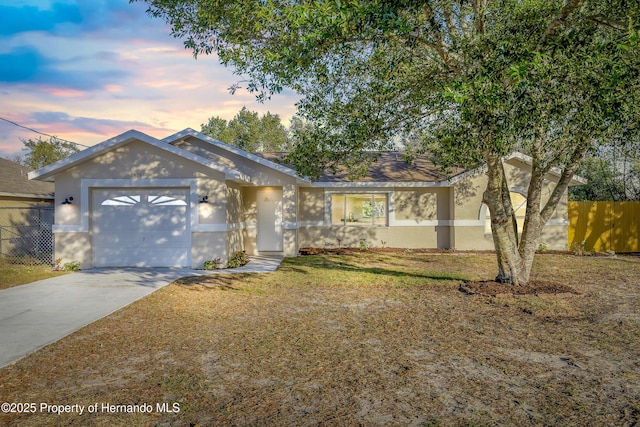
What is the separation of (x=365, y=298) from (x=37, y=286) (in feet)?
25.8

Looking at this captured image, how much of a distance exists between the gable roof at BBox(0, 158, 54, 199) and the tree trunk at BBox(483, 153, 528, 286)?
17.0 m

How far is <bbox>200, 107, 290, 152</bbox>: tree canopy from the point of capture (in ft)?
154

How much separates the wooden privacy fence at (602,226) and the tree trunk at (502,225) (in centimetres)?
1089

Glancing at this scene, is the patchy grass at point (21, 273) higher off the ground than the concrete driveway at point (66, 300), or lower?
higher

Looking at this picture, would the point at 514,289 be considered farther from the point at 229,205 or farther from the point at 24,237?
→ the point at 24,237

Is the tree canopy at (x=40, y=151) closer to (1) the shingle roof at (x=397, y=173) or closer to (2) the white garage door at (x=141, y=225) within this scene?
(1) the shingle roof at (x=397, y=173)

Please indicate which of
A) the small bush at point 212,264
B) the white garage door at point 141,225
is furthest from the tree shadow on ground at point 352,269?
the white garage door at point 141,225

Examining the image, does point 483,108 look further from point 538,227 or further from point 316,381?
point 316,381

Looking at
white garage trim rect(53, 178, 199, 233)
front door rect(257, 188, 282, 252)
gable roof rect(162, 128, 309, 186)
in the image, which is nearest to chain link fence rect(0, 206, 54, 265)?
white garage trim rect(53, 178, 199, 233)

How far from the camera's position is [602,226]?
18906 millimetres

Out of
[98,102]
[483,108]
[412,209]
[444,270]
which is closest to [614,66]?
[483,108]

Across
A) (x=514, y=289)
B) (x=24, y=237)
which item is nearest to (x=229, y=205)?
(x=514, y=289)

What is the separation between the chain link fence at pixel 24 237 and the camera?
16.1 m

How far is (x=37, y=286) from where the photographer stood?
34.5 feet
